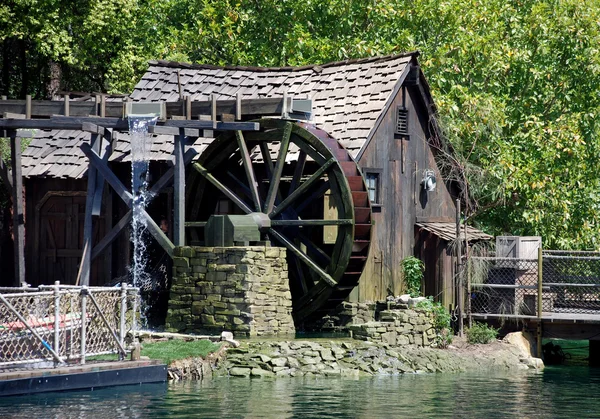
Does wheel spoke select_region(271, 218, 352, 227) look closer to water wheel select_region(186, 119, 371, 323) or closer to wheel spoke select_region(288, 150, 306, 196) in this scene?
water wheel select_region(186, 119, 371, 323)

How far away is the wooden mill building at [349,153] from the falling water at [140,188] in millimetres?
687

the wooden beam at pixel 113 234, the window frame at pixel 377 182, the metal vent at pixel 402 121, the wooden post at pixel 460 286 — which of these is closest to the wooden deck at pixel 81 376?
the wooden beam at pixel 113 234

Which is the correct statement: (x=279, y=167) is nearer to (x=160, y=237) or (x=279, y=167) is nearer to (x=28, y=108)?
(x=160, y=237)

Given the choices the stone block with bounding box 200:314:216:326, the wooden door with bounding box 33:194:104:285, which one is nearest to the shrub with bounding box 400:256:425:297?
the stone block with bounding box 200:314:216:326

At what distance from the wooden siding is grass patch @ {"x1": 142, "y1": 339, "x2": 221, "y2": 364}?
4.80m

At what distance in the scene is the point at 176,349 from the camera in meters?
19.6

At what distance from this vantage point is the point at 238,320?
21.8 m

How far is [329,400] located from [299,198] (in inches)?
314

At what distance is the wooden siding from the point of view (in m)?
24.5

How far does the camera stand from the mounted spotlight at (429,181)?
25.5 m

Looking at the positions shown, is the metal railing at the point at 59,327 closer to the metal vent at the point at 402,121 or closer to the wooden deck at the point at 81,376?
the wooden deck at the point at 81,376

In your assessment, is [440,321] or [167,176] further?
[167,176]

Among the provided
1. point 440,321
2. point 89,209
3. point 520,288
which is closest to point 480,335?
point 440,321

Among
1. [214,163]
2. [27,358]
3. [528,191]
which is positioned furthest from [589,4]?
[27,358]
